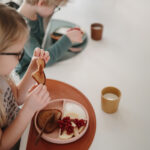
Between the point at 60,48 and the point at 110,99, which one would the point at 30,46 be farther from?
the point at 110,99

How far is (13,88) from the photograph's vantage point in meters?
0.94

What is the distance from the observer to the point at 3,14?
622 millimetres

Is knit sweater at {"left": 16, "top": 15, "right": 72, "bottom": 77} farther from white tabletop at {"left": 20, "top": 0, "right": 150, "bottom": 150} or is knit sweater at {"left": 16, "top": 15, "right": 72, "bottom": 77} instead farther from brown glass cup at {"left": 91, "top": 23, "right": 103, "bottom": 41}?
brown glass cup at {"left": 91, "top": 23, "right": 103, "bottom": 41}

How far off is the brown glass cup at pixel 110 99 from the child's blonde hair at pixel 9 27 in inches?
17.6

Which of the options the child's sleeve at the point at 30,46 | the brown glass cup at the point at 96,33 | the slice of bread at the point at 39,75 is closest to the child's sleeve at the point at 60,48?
the child's sleeve at the point at 30,46

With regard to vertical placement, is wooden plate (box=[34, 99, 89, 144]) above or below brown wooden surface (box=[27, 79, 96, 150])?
above

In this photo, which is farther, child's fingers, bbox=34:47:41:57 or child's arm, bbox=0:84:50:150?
child's fingers, bbox=34:47:41:57

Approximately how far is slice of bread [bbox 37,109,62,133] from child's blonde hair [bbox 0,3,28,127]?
1.14 ft

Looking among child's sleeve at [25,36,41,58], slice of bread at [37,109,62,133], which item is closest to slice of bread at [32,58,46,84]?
slice of bread at [37,109,62,133]

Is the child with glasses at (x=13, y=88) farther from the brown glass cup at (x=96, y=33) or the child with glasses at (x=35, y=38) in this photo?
the brown glass cup at (x=96, y=33)

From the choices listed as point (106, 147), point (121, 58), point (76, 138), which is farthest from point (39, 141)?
point (121, 58)

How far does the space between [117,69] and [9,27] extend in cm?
69

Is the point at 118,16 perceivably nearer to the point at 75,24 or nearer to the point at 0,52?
the point at 75,24

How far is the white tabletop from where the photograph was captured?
81 centimetres
